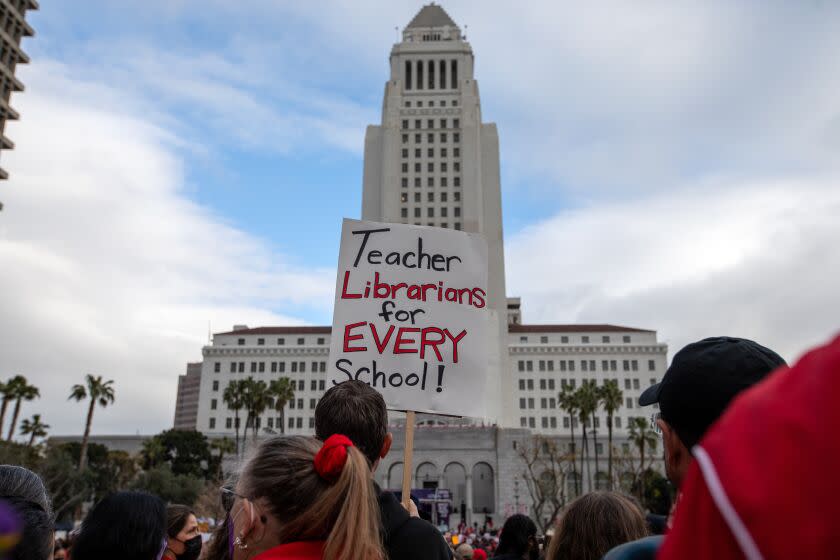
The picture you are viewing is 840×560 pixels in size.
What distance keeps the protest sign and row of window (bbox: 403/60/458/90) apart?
84.5 m

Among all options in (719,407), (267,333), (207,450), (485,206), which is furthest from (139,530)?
(267,333)

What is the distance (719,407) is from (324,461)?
1.34m

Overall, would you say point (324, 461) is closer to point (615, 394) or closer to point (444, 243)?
point (444, 243)

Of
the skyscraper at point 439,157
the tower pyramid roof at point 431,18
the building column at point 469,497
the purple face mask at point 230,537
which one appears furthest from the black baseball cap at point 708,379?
the tower pyramid roof at point 431,18

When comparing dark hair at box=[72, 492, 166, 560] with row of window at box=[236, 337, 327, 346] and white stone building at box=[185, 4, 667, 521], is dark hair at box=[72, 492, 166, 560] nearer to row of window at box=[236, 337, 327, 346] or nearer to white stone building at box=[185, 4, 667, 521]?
white stone building at box=[185, 4, 667, 521]

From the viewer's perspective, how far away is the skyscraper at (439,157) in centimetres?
7975

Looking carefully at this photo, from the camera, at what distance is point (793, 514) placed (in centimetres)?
80

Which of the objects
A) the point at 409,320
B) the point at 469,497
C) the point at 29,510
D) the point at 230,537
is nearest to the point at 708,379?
the point at 230,537

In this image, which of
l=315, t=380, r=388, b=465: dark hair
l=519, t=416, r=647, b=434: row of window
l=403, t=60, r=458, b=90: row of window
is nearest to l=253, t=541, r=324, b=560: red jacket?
l=315, t=380, r=388, b=465: dark hair

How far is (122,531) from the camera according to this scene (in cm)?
296

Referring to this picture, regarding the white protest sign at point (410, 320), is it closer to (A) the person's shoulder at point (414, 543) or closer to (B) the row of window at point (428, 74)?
(A) the person's shoulder at point (414, 543)

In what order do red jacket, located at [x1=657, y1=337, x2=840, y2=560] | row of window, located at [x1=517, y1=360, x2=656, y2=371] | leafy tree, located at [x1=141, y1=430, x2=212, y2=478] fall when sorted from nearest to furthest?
1. red jacket, located at [x1=657, y1=337, x2=840, y2=560]
2. leafy tree, located at [x1=141, y1=430, x2=212, y2=478]
3. row of window, located at [x1=517, y1=360, x2=656, y2=371]

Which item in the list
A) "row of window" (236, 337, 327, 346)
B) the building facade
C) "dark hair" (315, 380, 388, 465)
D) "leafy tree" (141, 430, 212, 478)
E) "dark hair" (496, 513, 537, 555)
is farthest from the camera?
"row of window" (236, 337, 327, 346)

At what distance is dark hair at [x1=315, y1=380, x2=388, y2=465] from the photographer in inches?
128
